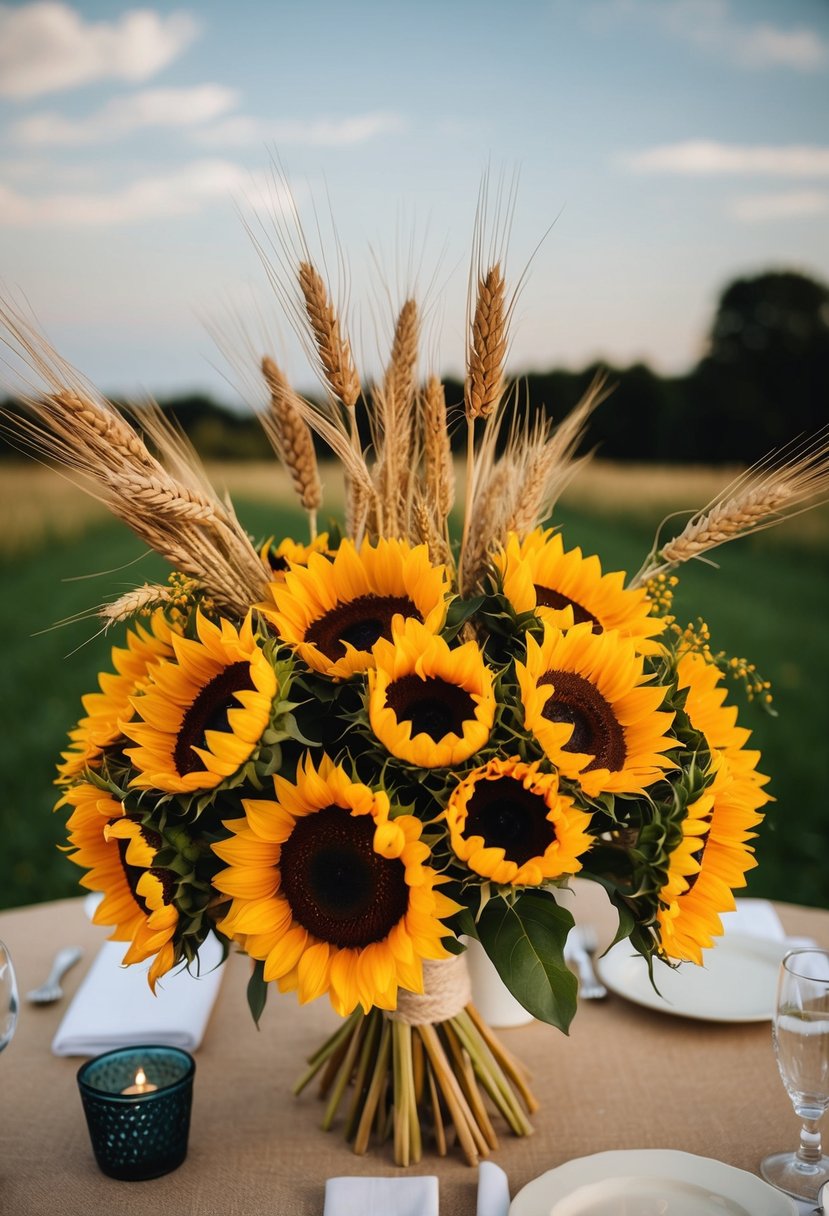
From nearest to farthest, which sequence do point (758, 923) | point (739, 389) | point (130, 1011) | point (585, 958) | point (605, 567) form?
1. point (130, 1011)
2. point (585, 958)
3. point (758, 923)
4. point (605, 567)
5. point (739, 389)

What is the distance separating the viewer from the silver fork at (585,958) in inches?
50.0

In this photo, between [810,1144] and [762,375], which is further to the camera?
[762,375]

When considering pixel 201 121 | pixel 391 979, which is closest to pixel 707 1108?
pixel 391 979

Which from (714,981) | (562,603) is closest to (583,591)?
(562,603)

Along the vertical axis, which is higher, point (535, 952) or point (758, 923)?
point (758, 923)

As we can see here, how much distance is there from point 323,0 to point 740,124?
7.87ft

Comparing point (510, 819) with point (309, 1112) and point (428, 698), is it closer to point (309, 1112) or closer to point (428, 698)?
point (428, 698)

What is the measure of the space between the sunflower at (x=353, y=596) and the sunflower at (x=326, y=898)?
0.12m

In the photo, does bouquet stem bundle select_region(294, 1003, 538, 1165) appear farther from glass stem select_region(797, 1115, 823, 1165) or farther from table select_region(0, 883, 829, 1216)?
glass stem select_region(797, 1115, 823, 1165)

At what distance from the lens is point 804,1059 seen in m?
0.92

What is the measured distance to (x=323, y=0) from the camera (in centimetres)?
575

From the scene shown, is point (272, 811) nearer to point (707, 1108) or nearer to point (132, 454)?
point (132, 454)

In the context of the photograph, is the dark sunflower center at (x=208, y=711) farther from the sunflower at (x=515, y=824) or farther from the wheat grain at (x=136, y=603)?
the sunflower at (x=515, y=824)

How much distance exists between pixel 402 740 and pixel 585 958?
2.16ft
